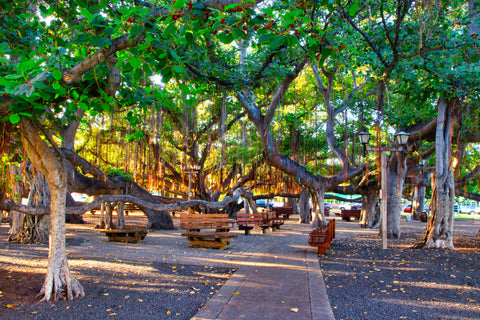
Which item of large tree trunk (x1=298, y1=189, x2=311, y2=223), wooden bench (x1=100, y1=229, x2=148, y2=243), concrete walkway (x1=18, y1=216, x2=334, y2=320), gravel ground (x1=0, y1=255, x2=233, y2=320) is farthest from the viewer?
large tree trunk (x1=298, y1=189, x2=311, y2=223)

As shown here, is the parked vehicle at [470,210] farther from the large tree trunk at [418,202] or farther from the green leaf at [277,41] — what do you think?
the green leaf at [277,41]

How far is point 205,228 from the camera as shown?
10.9m

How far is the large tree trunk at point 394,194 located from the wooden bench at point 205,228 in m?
6.23

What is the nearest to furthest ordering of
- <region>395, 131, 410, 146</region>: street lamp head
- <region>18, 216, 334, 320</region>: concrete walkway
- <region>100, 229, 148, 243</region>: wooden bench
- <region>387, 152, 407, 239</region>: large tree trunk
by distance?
<region>18, 216, 334, 320</region>: concrete walkway, <region>395, 131, 410, 146</region>: street lamp head, <region>100, 229, 148, 243</region>: wooden bench, <region>387, 152, 407, 239</region>: large tree trunk

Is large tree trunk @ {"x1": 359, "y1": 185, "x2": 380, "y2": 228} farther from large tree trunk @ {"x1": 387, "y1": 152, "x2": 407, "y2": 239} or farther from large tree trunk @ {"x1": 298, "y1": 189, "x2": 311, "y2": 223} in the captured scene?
large tree trunk @ {"x1": 387, "y1": 152, "x2": 407, "y2": 239}

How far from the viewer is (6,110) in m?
3.87

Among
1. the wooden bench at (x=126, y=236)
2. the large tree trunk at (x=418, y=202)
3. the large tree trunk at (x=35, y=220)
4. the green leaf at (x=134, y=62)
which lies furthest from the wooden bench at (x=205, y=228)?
the large tree trunk at (x=418, y=202)

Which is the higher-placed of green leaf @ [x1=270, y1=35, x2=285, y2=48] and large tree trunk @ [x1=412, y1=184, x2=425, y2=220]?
green leaf @ [x1=270, y1=35, x2=285, y2=48]

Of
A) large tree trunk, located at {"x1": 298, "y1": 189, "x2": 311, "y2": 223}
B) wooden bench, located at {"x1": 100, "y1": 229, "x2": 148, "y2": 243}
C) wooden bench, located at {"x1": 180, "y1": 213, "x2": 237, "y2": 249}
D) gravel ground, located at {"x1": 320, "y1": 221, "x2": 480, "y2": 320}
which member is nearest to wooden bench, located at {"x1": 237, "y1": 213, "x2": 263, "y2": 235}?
wooden bench, located at {"x1": 180, "y1": 213, "x2": 237, "y2": 249}

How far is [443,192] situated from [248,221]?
23.3ft

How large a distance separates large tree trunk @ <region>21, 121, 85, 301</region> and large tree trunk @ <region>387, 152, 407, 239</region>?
11.4 meters

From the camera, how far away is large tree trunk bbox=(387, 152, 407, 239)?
13031 mm

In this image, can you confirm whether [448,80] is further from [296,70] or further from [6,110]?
[6,110]

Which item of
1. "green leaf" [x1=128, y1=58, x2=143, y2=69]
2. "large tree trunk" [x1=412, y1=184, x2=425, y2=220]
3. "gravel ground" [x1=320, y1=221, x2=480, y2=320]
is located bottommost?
"gravel ground" [x1=320, y1=221, x2=480, y2=320]
